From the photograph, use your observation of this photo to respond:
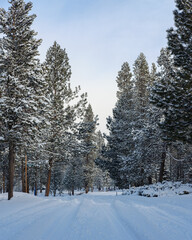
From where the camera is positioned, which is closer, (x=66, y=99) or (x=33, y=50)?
(x=33, y=50)

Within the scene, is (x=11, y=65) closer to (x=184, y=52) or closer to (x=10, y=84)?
(x=10, y=84)

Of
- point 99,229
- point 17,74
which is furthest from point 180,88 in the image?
point 17,74

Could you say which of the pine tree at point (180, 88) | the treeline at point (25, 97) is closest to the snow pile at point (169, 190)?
the pine tree at point (180, 88)

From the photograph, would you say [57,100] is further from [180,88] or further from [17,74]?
[180,88]

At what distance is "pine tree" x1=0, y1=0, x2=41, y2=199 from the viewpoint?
484 inches

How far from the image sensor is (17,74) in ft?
45.4

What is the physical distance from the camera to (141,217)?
20.9ft

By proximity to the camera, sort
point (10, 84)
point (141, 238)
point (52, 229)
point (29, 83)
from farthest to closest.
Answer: point (29, 83), point (10, 84), point (52, 229), point (141, 238)

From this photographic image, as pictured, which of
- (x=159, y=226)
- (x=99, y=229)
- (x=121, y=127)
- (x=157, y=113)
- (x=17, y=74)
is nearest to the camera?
(x=99, y=229)

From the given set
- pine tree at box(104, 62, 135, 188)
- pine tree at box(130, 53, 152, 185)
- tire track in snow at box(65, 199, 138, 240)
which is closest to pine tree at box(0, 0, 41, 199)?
tire track in snow at box(65, 199, 138, 240)

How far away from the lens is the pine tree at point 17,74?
1229cm

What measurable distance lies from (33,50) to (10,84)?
3616mm

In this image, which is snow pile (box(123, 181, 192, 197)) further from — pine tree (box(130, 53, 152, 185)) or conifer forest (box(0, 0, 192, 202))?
pine tree (box(130, 53, 152, 185))

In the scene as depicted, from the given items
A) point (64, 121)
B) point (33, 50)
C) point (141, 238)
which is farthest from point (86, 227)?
point (64, 121)
